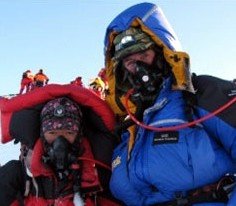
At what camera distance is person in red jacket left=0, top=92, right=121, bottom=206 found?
149 inches

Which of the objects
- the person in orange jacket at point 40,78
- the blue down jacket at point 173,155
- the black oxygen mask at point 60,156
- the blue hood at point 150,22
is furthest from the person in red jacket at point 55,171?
the person in orange jacket at point 40,78

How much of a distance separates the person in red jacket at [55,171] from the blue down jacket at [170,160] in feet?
1.56

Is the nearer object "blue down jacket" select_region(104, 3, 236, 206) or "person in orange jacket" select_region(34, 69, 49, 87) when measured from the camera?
"blue down jacket" select_region(104, 3, 236, 206)

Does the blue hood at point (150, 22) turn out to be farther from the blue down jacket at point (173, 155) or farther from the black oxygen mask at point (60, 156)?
the black oxygen mask at point (60, 156)

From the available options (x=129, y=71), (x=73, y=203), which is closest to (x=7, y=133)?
(x=73, y=203)

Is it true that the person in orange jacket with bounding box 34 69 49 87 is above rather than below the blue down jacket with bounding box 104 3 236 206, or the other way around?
above

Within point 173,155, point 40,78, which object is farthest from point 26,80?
point 173,155

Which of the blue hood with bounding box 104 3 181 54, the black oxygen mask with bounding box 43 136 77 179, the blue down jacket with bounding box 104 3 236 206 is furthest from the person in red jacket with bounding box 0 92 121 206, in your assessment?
the blue hood with bounding box 104 3 181 54

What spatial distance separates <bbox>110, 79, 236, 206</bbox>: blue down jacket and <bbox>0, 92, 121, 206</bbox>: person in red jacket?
0.48 metres

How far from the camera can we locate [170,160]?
10.3 ft

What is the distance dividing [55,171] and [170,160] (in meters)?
1.12

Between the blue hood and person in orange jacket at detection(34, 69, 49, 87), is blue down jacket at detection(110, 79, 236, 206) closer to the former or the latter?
the blue hood

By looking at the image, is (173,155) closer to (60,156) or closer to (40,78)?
(60,156)

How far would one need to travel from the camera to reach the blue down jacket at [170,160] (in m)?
3.09
